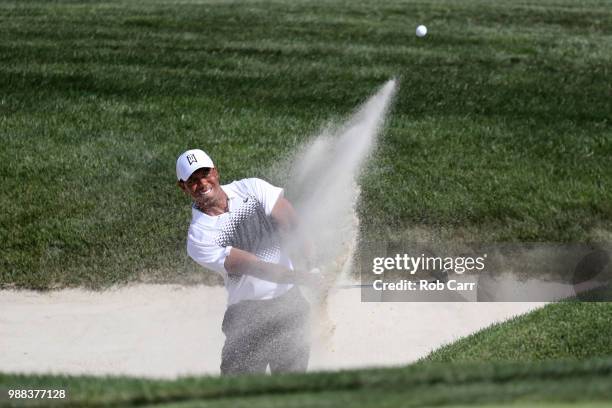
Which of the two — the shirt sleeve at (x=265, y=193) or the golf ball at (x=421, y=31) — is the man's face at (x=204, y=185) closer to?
the shirt sleeve at (x=265, y=193)

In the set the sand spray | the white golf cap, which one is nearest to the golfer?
the white golf cap

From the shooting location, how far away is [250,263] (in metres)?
6.73

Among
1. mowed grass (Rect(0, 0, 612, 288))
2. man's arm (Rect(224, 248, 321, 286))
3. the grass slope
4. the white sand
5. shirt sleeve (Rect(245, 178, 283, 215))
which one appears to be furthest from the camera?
mowed grass (Rect(0, 0, 612, 288))

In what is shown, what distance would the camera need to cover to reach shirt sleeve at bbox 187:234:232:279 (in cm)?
681

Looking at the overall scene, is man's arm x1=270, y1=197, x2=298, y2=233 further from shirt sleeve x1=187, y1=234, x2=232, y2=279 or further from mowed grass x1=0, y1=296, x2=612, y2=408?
mowed grass x1=0, y1=296, x2=612, y2=408

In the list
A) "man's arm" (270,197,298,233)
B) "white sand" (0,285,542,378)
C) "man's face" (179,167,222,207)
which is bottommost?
"white sand" (0,285,542,378)

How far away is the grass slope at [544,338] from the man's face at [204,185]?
228cm

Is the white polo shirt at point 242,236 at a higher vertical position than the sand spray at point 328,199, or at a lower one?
higher

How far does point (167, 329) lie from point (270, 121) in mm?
4811

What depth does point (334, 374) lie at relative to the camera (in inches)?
174

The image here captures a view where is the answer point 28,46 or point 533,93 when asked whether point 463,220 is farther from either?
point 28,46

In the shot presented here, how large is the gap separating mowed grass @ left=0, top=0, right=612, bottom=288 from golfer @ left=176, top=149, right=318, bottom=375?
267cm

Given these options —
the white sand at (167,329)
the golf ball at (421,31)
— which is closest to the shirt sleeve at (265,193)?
the white sand at (167,329)

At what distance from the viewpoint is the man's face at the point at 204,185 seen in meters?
6.85
